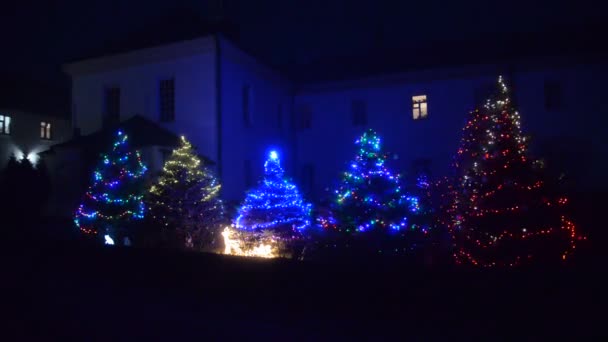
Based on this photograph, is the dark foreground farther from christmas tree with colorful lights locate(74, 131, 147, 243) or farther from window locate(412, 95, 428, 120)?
window locate(412, 95, 428, 120)

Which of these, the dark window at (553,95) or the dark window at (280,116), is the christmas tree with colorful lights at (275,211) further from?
the dark window at (553,95)

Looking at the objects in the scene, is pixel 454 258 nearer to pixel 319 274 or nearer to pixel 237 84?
pixel 319 274

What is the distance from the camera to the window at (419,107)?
2352cm

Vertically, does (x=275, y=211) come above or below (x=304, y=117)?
below

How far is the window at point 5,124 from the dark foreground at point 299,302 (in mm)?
22398

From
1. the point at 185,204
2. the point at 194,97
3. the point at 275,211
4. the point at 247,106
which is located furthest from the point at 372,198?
the point at 247,106

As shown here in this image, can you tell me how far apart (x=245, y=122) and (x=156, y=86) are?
411 cm

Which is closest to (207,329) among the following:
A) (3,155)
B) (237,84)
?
(237,84)

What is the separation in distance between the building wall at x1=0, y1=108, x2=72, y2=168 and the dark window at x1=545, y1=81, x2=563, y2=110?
30063 mm

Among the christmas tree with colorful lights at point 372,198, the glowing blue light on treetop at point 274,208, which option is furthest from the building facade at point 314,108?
the christmas tree with colorful lights at point 372,198

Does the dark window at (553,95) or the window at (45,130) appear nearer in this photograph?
the dark window at (553,95)

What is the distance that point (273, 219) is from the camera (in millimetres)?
12719

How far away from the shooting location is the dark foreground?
20.8ft

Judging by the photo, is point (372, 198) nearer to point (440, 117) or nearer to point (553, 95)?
point (440, 117)
